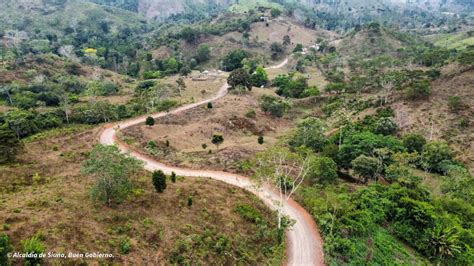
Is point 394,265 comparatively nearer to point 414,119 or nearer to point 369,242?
point 369,242

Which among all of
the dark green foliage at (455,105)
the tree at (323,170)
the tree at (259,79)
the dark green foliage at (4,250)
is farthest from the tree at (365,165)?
the tree at (259,79)

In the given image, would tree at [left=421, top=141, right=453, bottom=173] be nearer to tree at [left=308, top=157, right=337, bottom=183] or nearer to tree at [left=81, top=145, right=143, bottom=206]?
tree at [left=308, top=157, right=337, bottom=183]

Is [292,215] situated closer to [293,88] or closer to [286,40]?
[293,88]

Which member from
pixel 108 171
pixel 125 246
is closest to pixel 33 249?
pixel 125 246

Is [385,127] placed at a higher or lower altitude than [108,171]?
lower

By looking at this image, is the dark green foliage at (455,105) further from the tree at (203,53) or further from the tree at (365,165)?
the tree at (203,53)

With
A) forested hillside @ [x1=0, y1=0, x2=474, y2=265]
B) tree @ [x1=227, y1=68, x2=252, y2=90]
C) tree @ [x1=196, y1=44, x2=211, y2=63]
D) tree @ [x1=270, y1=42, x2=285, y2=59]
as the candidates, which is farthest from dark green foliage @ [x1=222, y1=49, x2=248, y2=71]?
tree @ [x1=227, y1=68, x2=252, y2=90]
